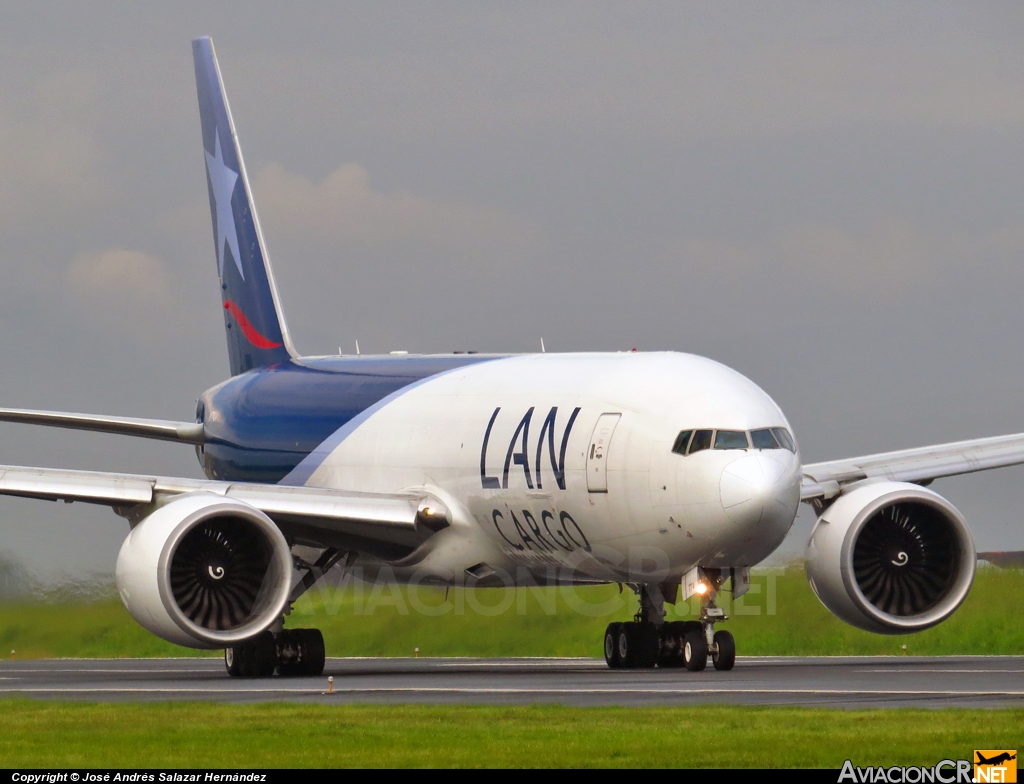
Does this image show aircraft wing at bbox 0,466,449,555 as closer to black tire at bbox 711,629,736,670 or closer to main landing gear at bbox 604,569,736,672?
main landing gear at bbox 604,569,736,672

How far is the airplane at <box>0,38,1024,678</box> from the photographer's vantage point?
24906 millimetres

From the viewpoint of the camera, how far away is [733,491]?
78.4ft

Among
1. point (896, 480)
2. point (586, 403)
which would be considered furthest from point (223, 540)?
point (896, 480)

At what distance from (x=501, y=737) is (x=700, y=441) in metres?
8.31

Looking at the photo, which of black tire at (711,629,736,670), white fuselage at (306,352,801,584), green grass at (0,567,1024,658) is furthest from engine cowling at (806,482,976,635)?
green grass at (0,567,1024,658)

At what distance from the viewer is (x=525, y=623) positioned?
114 feet

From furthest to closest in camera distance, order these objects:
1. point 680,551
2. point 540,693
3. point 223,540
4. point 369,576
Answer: point 369,576, point 223,540, point 680,551, point 540,693

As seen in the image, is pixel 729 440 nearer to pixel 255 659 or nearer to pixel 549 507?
pixel 549 507

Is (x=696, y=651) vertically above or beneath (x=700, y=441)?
beneath

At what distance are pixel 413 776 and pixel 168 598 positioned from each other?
11.7 metres

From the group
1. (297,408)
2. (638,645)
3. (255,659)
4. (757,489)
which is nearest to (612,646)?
(638,645)

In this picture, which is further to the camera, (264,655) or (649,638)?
(649,638)

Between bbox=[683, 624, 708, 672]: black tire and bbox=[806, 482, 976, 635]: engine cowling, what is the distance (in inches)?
70.9

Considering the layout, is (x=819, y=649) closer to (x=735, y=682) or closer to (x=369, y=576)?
(x=369, y=576)
